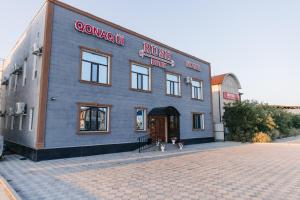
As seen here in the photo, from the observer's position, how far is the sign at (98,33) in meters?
13.6

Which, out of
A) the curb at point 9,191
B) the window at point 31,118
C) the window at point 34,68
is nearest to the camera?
the curb at point 9,191

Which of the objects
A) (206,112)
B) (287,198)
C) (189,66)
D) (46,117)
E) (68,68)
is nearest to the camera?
(287,198)

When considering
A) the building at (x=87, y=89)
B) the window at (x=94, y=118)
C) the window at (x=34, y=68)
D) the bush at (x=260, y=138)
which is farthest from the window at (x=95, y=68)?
the bush at (x=260, y=138)

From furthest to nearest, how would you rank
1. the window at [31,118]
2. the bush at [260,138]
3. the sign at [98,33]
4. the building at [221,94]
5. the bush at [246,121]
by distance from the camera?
the building at [221,94] → the bush at [246,121] → the bush at [260,138] → the sign at [98,33] → the window at [31,118]

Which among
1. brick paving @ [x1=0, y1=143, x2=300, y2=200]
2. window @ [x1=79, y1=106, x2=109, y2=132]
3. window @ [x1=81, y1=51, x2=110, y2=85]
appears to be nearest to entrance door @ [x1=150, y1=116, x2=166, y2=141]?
window @ [x1=79, y1=106, x2=109, y2=132]

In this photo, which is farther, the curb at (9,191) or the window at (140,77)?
the window at (140,77)

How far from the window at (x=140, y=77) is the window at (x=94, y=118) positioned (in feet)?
10.9

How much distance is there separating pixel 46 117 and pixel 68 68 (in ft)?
10.5

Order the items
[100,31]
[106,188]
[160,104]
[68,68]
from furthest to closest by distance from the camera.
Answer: [160,104] < [100,31] < [68,68] < [106,188]

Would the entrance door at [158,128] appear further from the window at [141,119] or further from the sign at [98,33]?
the sign at [98,33]

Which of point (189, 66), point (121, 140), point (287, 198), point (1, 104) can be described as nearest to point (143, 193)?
point (287, 198)

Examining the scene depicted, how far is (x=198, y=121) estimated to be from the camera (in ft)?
72.6

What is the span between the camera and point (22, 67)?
650 inches

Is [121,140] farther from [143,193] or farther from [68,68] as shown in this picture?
[143,193]
